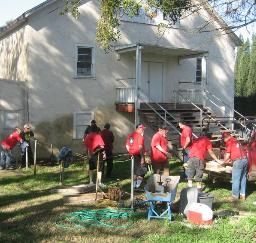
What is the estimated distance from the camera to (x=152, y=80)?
942 inches

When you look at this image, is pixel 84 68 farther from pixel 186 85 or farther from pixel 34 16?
pixel 186 85

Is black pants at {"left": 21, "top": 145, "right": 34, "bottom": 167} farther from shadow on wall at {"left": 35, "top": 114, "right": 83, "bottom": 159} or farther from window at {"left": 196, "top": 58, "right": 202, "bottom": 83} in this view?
window at {"left": 196, "top": 58, "right": 202, "bottom": 83}

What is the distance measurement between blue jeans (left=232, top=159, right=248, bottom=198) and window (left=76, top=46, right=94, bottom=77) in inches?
426

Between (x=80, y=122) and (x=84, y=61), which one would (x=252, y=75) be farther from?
(x=80, y=122)

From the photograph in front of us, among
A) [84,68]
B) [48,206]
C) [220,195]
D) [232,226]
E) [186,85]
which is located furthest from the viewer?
[186,85]

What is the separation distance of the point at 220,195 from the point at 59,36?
10941 mm

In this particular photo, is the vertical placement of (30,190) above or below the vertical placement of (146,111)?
below

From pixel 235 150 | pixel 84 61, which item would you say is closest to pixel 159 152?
pixel 235 150

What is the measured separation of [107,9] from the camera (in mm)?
13203

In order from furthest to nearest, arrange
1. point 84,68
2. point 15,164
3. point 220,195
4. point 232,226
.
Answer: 1. point 84,68
2. point 15,164
3. point 220,195
4. point 232,226

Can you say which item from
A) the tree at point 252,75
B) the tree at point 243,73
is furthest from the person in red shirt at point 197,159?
the tree at point 243,73

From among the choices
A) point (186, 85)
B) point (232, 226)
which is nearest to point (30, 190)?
point (232, 226)

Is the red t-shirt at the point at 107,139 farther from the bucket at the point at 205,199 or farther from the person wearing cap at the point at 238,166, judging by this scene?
the bucket at the point at 205,199

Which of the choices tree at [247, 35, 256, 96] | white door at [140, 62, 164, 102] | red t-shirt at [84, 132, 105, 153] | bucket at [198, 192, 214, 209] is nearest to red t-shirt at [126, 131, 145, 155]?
red t-shirt at [84, 132, 105, 153]
